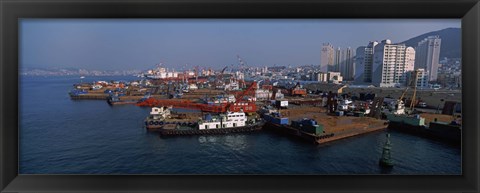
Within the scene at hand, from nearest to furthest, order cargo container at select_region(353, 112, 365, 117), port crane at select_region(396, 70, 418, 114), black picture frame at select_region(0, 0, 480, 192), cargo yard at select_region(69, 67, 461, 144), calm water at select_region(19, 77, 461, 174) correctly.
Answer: black picture frame at select_region(0, 0, 480, 192), calm water at select_region(19, 77, 461, 174), port crane at select_region(396, 70, 418, 114), cargo yard at select_region(69, 67, 461, 144), cargo container at select_region(353, 112, 365, 117)

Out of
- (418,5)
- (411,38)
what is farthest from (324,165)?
(418,5)

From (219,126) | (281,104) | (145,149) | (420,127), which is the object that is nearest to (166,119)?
(219,126)

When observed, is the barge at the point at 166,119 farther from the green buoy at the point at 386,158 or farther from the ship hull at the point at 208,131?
the green buoy at the point at 386,158

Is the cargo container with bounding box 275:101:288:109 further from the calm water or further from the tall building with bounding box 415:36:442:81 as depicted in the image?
the tall building with bounding box 415:36:442:81

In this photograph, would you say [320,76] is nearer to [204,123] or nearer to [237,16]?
[237,16]

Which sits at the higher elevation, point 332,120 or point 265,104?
point 265,104

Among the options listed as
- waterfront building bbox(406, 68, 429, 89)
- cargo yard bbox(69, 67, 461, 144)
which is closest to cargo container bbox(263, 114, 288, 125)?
cargo yard bbox(69, 67, 461, 144)
